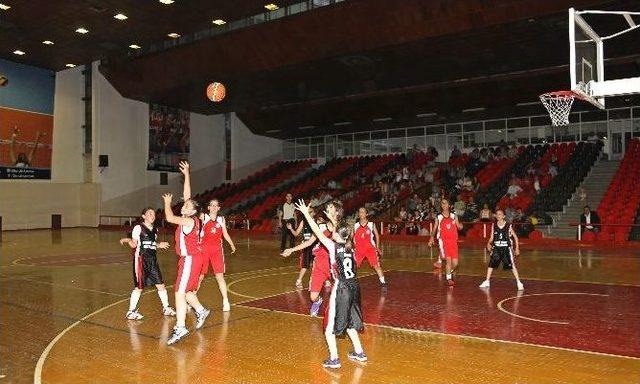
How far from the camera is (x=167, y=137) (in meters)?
34.9

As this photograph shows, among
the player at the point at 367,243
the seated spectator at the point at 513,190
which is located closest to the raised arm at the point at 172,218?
the player at the point at 367,243

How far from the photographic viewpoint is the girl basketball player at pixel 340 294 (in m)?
5.96

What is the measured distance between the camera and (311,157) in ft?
139

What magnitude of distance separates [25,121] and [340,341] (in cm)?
2765

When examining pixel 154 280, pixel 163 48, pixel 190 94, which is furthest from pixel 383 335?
pixel 190 94

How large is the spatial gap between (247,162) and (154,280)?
Answer: 3253 cm

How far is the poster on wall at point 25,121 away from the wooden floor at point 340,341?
17238mm

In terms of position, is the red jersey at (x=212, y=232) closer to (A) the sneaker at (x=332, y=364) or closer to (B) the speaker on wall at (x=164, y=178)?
(A) the sneaker at (x=332, y=364)

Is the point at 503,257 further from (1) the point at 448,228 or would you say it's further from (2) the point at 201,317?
(2) the point at 201,317

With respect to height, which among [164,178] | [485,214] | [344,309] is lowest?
[344,309]

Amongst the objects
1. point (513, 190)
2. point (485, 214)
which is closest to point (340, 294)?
point (485, 214)

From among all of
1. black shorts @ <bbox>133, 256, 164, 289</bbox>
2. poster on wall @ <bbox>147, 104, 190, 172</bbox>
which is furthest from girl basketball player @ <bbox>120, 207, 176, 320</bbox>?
poster on wall @ <bbox>147, 104, 190, 172</bbox>

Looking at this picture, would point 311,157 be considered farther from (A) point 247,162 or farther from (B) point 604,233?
(B) point 604,233

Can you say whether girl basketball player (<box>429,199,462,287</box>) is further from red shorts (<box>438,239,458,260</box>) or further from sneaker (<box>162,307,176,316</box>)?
sneaker (<box>162,307,176,316</box>)
